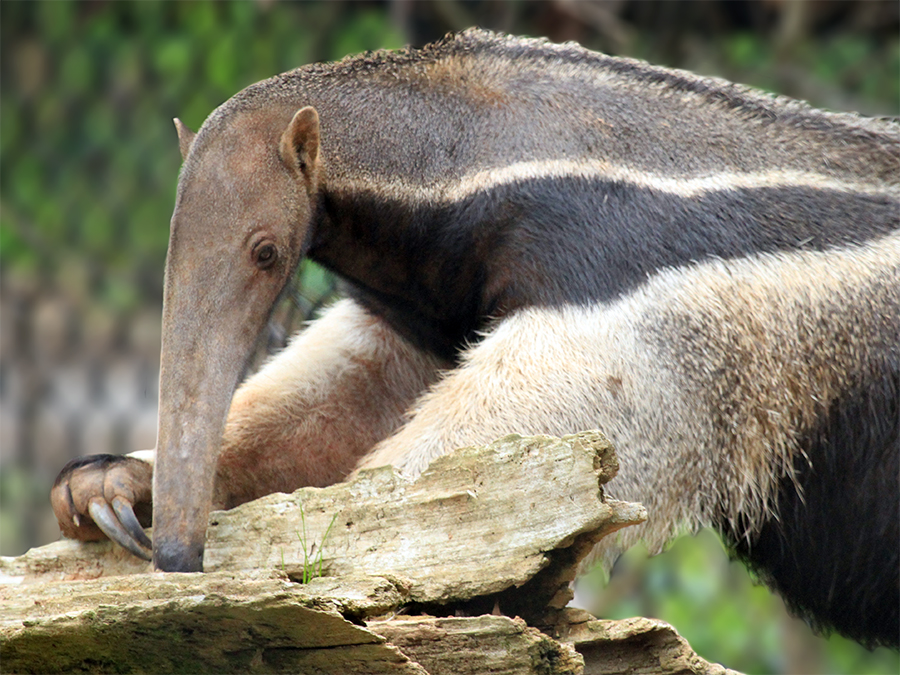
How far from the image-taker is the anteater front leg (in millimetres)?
4262

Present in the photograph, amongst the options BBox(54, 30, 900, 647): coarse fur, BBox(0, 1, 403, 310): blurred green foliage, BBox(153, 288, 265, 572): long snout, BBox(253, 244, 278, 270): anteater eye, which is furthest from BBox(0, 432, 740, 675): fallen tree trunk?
BBox(0, 1, 403, 310): blurred green foliage

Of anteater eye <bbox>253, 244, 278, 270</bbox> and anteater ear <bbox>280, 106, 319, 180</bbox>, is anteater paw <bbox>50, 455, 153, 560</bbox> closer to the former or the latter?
anteater eye <bbox>253, 244, 278, 270</bbox>

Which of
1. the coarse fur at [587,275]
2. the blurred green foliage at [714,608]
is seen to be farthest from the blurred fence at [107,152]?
the coarse fur at [587,275]

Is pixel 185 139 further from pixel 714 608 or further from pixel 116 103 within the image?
pixel 714 608

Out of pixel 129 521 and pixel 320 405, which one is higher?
pixel 320 405

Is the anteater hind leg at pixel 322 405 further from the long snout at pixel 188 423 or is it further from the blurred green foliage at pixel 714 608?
the blurred green foliage at pixel 714 608

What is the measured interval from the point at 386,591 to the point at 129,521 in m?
1.19

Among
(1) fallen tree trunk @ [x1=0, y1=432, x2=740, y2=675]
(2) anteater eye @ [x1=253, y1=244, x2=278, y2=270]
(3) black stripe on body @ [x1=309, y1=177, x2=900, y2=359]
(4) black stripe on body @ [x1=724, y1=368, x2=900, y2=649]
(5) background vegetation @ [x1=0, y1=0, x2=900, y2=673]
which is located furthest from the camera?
(5) background vegetation @ [x1=0, y1=0, x2=900, y2=673]

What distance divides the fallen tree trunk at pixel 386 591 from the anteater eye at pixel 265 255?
0.71 meters

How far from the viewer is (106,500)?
360 cm

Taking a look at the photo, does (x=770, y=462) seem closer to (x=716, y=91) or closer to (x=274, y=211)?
(x=716, y=91)

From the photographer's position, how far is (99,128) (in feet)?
27.2

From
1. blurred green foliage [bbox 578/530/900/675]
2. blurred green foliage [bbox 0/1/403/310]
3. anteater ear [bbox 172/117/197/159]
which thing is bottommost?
blurred green foliage [bbox 578/530/900/675]

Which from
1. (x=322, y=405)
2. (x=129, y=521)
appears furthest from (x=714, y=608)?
(x=129, y=521)
